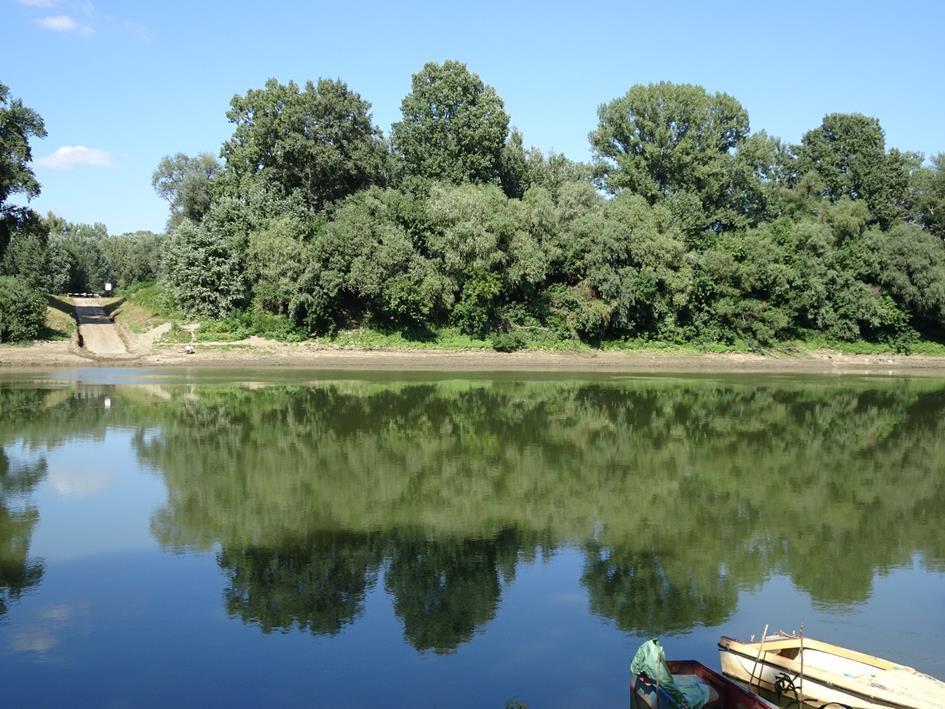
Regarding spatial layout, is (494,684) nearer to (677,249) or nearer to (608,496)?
(608,496)

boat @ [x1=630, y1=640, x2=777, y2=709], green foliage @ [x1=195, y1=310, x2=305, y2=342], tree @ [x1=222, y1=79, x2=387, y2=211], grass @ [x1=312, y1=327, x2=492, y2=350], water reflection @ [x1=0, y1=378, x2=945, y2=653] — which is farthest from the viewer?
tree @ [x1=222, y1=79, x2=387, y2=211]

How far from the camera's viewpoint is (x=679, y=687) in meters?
10.8

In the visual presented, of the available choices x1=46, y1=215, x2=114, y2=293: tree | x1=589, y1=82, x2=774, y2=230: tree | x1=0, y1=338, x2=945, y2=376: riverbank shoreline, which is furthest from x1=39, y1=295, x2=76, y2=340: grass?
x1=589, y1=82, x2=774, y2=230: tree

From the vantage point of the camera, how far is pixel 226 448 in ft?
91.0

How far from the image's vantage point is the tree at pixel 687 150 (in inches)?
2876

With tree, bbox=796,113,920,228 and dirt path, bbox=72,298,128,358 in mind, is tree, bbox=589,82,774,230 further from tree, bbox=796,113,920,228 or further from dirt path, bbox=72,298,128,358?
dirt path, bbox=72,298,128,358

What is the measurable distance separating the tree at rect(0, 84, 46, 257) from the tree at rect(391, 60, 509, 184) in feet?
89.7

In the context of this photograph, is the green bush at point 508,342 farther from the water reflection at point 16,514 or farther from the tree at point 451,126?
the water reflection at point 16,514

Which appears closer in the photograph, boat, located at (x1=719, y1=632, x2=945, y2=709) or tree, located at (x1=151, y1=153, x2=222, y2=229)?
boat, located at (x1=719, y1=632, x2=945, y2=709)

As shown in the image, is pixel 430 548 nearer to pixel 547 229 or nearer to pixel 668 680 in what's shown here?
pixel 668 680

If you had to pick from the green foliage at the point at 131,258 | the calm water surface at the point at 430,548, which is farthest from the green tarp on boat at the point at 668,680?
the green foliage at the point at 131,258

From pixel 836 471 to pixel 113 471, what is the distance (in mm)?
22070

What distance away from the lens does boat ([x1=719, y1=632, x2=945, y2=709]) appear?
423 inches

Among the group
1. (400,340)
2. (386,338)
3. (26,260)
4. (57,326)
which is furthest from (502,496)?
(26,260)
